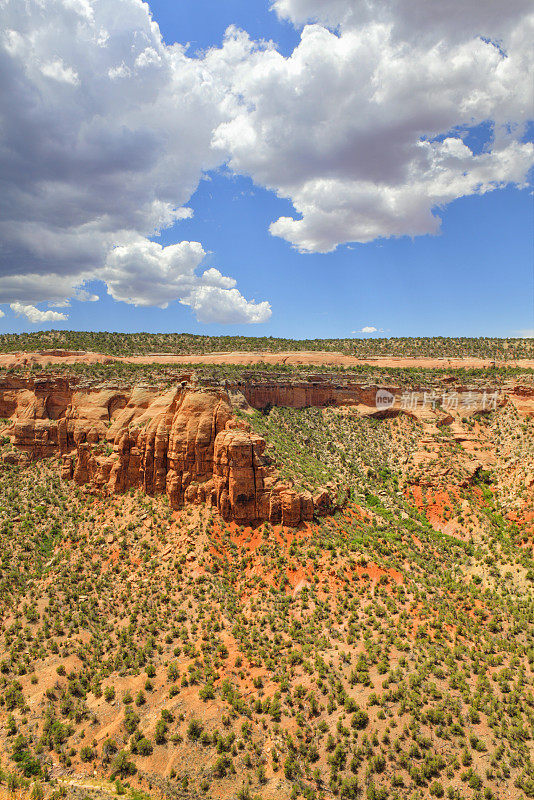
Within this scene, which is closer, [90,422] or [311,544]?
[311,544]

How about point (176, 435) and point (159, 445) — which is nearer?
point (176, 435)

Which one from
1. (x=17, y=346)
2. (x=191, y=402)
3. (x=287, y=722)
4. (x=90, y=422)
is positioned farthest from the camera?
(x=17, y=346)

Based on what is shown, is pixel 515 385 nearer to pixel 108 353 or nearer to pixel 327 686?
pixel 327 686

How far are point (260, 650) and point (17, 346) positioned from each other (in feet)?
206

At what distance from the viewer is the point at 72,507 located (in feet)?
136

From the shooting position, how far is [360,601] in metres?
29.7

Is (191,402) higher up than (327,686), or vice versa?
(191,402)

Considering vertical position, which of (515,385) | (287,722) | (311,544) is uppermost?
(515,385)

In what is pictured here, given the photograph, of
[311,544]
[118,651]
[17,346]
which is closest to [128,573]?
[118,651]

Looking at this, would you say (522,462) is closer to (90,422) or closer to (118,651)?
(118,651)

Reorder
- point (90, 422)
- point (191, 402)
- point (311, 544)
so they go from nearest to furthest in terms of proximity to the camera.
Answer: point (311, 544) < point (191, 402) < point (90, 422)

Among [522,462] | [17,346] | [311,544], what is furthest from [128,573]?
[17,346]

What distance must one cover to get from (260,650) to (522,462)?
114 feet

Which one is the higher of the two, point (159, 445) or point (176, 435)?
point (176, 435)
